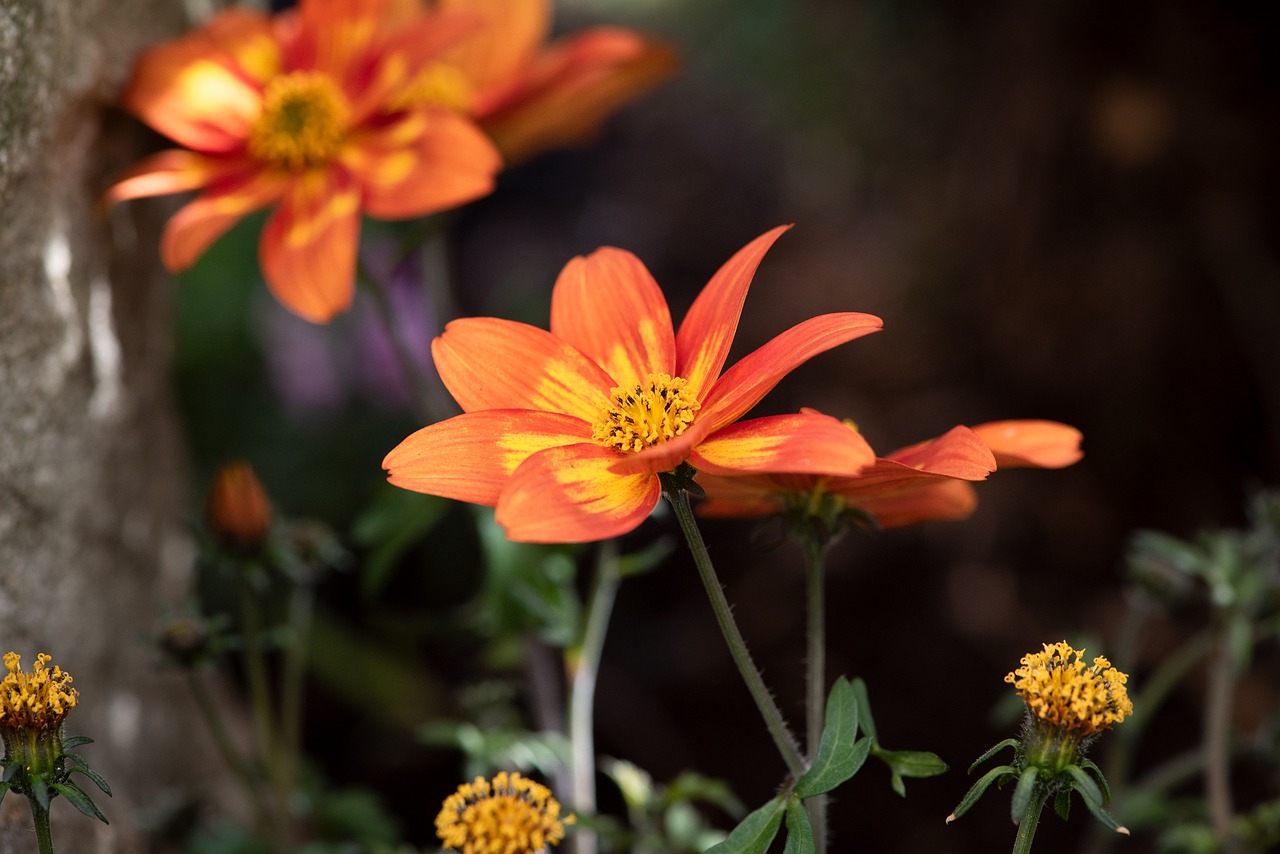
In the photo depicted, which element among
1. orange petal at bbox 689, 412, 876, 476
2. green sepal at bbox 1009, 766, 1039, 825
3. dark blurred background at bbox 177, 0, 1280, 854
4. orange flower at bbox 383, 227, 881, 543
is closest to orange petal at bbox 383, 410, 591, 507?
orange flower at bbox 383, 227, 881, 543

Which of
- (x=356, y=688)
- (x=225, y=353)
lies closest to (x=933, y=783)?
(x=356, y=688)

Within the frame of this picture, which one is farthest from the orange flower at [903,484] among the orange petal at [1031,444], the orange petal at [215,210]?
the orange petal at [215,210]

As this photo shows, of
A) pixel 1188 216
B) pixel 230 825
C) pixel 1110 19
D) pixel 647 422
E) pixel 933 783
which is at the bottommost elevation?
pixel 933 783

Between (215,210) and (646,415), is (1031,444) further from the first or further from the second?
(215,210)

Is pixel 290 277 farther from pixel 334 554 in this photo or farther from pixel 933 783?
pixel 933 783

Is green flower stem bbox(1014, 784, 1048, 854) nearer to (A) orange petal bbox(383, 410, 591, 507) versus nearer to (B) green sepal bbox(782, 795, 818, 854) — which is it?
(B) green sepal bbox(782, 795, 818, 854)
